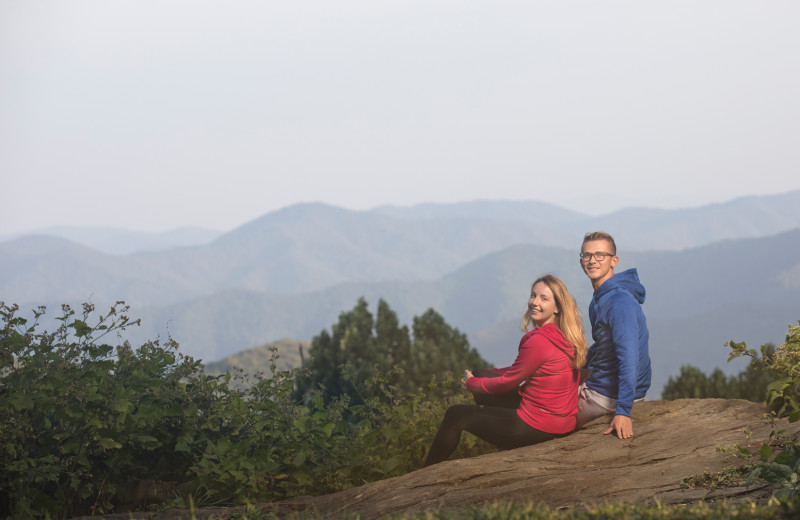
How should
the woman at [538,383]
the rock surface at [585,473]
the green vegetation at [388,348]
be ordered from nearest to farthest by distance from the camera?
the rock surface at [585,473] < the woman at [538,383] < the green vegetation at [388,348]

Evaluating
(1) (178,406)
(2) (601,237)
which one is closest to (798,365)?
(2) (601,237)

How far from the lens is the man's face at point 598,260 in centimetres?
646

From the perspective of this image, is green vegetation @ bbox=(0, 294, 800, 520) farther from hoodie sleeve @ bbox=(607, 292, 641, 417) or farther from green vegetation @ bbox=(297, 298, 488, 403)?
green vegetation @ bbox=(297, 298, 488, 403)

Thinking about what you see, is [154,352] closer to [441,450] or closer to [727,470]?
[441,450]

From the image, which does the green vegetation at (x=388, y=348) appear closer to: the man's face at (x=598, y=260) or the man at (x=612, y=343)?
the man at (x=612, y=343)

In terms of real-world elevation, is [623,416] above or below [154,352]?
below

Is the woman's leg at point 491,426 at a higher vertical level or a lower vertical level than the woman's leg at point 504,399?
lower

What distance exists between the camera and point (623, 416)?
20.0ft

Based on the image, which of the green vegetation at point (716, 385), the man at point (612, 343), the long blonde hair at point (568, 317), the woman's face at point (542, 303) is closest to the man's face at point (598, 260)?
the man at point (612, 343)

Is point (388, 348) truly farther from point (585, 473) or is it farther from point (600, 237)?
point (585, 473)

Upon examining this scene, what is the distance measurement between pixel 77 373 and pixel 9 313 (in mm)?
914

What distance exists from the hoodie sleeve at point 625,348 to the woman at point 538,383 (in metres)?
0.30

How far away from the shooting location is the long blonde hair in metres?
6.23

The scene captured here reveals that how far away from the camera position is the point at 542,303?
6.23 meters
